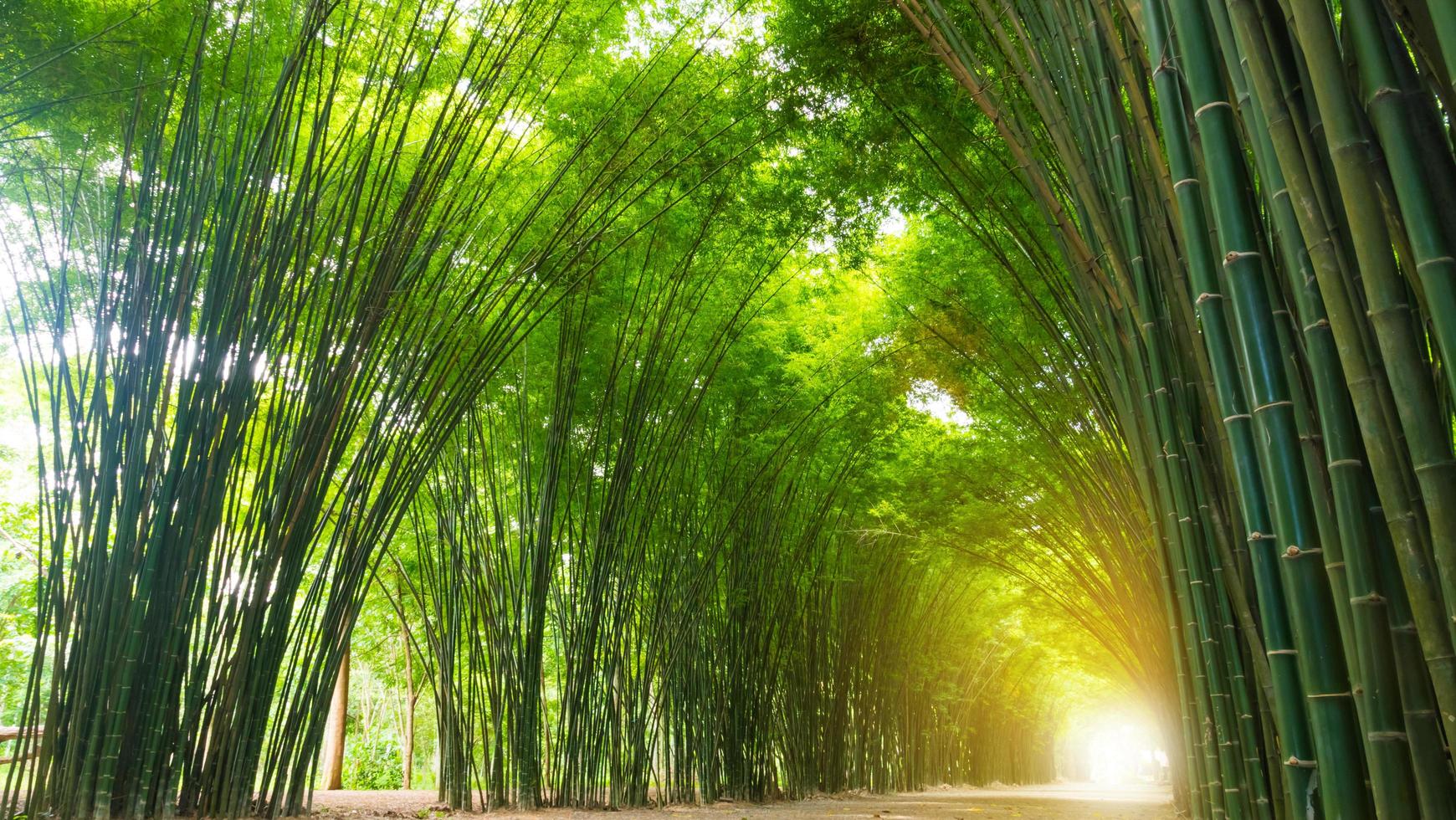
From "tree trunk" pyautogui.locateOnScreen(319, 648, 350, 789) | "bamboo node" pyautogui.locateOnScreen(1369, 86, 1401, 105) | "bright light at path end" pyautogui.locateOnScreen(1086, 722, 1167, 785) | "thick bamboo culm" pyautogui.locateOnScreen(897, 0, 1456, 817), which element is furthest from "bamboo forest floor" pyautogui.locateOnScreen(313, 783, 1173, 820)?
"bright light at path end" pyautogui.locateOnScreen(1086, 722, 1167, 785)

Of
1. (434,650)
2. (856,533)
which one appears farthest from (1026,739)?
(434,650)

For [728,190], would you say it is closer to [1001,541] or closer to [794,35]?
[794,35]

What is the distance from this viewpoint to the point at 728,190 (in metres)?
4.49

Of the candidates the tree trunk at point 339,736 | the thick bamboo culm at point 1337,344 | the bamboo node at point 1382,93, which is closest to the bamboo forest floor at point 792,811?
the tree trunk at point 339,736

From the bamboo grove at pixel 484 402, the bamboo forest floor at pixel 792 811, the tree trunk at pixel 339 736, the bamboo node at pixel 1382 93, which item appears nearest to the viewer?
the bamboo node at pixel 1382 93

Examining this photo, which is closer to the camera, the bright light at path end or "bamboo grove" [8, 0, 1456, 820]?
"bamboo grove" [8, 0, 1456, 820]

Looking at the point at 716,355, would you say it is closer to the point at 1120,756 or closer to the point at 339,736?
the point at 339,736

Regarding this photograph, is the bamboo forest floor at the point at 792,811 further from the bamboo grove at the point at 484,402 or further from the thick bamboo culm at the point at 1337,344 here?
the thick bamboo culm at the point at 1337,344

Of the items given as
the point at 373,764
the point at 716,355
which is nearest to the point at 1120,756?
the point at 373,764

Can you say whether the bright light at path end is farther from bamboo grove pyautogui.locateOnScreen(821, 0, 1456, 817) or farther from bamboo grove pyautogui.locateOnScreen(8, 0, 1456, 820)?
bamboo grove pyautogui.locateOnScreen(821, 0, 1456, 817)

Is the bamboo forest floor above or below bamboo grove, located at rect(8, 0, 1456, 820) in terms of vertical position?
below

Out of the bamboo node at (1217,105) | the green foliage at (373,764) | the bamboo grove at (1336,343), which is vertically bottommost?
the green foliage at (373,764)

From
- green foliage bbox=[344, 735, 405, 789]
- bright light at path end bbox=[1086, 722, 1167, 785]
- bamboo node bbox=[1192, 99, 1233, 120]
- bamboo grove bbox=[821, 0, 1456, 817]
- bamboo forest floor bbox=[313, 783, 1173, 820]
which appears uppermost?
bamboo node bbox=[1192, 99, 1233, 120]

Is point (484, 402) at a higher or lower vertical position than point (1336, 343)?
higher
